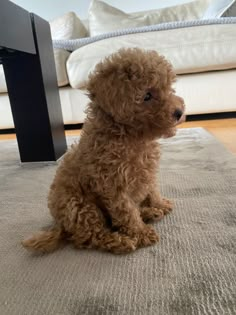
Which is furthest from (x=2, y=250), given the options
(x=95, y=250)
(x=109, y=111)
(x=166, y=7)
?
(x=166, y=7)

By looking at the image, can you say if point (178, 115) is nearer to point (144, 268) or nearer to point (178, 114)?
point (178, 114)

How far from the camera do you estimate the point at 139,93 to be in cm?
74

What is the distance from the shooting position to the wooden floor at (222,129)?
1702 millimetres

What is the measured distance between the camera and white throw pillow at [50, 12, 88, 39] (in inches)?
120

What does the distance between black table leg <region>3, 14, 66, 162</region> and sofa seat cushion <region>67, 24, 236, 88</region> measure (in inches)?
21.7

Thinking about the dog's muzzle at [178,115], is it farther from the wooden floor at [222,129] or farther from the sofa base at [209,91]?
the sofa base at [209,91]

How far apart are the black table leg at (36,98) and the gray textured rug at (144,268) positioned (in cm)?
53

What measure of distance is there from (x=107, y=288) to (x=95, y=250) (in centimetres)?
17

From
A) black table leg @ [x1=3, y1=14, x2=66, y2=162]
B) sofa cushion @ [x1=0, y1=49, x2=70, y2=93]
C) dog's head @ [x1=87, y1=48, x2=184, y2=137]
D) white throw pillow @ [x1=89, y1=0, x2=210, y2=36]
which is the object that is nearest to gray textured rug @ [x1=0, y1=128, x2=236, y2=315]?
dog's head @ [x1=87, y1=48, x2=184, y2=137]

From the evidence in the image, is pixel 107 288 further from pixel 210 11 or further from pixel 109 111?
pixel 210 11

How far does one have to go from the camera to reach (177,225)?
888mm

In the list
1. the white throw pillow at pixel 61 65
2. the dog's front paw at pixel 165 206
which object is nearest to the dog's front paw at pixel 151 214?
the dog's front paw at pixel 165 206

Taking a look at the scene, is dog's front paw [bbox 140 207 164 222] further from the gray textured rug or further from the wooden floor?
the wooden floor

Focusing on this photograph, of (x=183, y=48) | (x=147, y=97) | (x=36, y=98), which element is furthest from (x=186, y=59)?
(x=147, y=97)
